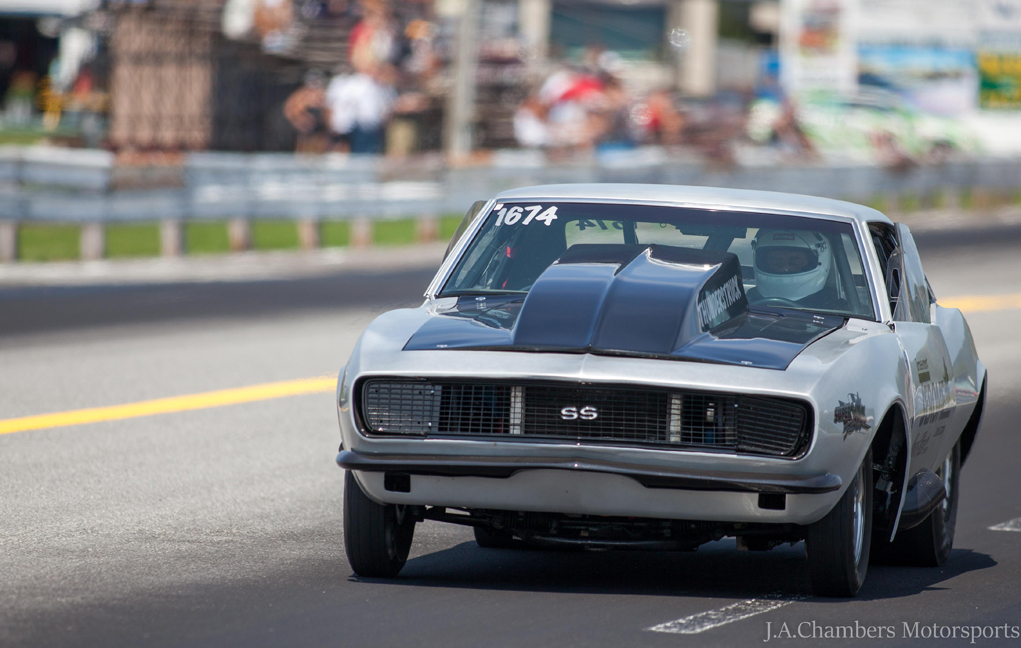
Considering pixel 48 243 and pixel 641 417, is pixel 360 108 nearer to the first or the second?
pixel 48 243

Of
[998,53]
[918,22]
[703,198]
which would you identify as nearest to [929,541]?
[703,198]

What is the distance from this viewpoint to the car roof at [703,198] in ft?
21.1

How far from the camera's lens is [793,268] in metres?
6.29

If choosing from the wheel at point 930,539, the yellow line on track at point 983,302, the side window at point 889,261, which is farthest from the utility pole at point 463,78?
the wheel at point 930,539

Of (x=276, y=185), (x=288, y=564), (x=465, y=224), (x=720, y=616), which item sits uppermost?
(x=465, y=224)

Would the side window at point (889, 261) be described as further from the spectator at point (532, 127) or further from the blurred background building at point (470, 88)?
the spectator at point (532, 127)

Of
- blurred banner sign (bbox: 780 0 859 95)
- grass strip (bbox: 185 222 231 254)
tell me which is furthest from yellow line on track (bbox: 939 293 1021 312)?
blurred banner sign (bbox: 780 0 859 95)

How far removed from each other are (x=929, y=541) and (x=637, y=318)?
2.02m

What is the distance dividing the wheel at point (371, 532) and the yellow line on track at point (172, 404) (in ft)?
13.1

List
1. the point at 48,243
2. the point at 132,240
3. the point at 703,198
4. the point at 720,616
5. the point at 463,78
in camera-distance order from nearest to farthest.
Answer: the point at 720,616, the point at 703,198, the point at 48,243, the point at 132,240, the point at 463,78

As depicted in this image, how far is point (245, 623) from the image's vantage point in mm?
5031

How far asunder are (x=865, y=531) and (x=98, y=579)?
277 centimetres

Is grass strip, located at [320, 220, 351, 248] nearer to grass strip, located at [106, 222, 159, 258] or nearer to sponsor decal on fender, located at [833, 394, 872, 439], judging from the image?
grass strip, located at [106, 222, 159, 258]

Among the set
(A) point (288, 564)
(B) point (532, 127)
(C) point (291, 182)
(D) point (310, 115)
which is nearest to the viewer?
(A) point (288, 564)
